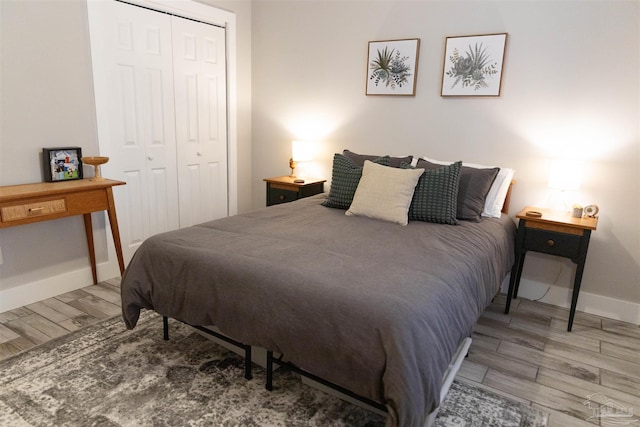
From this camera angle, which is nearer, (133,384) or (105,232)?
(133,384)

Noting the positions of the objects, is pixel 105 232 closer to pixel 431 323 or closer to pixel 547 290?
pixel 431 323

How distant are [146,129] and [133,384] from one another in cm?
221

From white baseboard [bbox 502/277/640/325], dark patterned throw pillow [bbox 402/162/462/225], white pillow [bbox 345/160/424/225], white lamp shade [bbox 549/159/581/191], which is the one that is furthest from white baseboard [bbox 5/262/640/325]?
white pillow [bbox 345/160/424/225]

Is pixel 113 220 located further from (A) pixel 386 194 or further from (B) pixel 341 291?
(B) pixel 341 291

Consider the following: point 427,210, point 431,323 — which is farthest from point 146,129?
point 431,323

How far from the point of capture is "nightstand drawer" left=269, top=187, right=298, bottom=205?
3.88 meters

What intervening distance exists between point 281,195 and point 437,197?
166 cm

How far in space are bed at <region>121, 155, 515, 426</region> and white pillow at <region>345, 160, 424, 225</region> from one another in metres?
0.10

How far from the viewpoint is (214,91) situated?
4.11m

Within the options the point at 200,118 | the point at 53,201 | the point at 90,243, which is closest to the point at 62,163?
the point at 53,201

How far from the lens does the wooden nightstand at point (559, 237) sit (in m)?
2.65

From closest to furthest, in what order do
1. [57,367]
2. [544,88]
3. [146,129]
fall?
[57,367] → [544,88] → [146,129]

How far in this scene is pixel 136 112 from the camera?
340 cm

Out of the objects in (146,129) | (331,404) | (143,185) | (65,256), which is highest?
(146,129)
